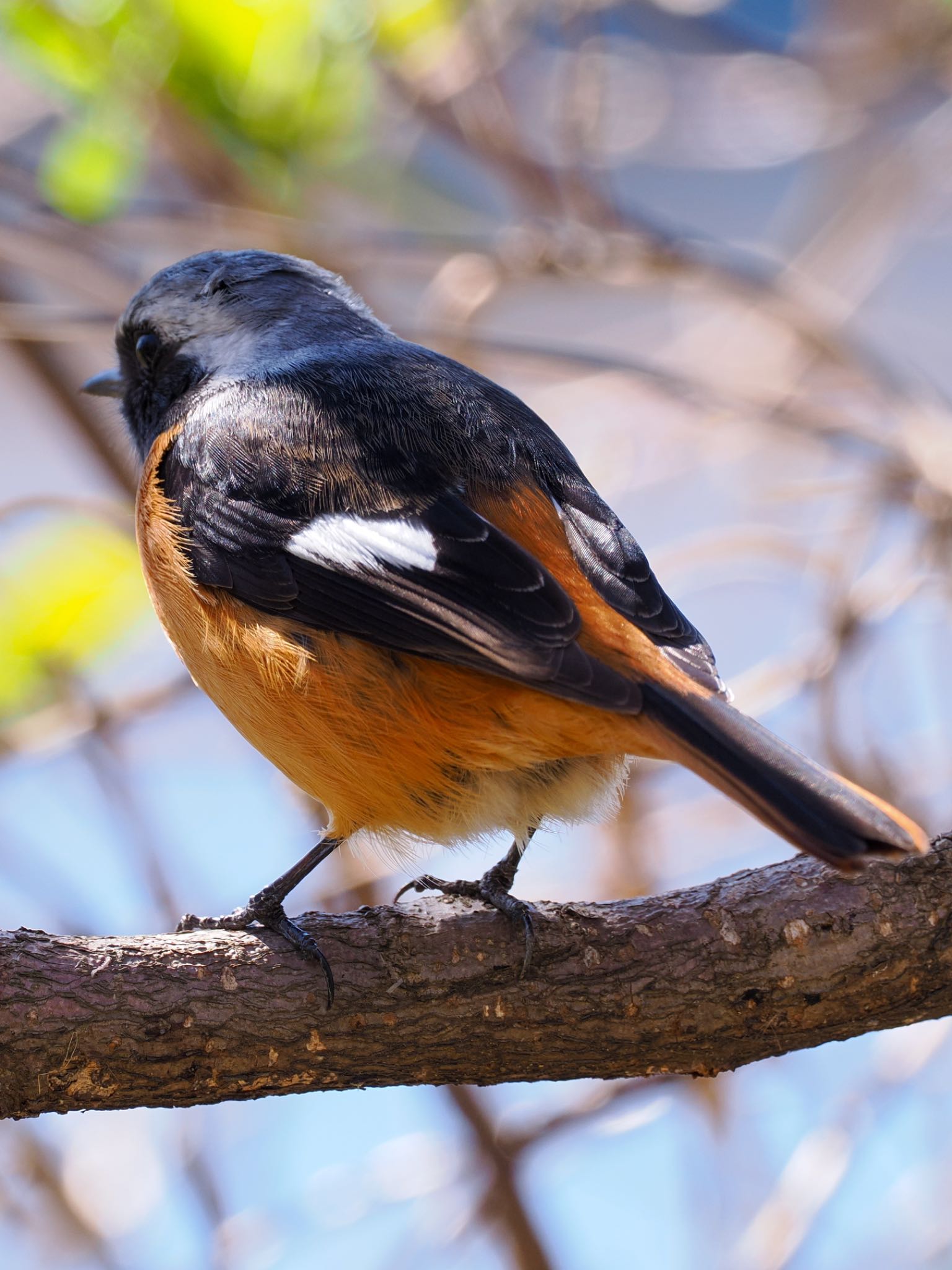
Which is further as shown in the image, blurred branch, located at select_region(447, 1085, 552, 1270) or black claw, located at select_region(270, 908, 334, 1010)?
blurred branch, located at select_region(447, 1085, 552, 1270)

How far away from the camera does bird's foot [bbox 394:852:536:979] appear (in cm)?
222

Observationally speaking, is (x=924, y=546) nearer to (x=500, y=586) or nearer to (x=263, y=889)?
(x=500, y=586)

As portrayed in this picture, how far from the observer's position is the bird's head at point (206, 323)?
2928 millimetres

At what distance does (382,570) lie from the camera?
7.09ft

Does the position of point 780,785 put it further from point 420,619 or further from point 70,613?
point 70,613

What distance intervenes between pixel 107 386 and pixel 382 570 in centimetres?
123

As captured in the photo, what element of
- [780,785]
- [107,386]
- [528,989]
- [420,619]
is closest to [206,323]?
[107,386]

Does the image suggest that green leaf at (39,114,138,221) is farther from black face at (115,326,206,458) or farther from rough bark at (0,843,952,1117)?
rough bark at (0,843,952,1117)

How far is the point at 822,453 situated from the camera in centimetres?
375

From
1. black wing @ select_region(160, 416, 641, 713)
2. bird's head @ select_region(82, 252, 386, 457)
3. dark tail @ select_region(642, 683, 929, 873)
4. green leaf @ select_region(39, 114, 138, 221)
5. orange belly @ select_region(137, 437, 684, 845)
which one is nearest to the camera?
dark tail @ select_region(642, 683, 929, 873)

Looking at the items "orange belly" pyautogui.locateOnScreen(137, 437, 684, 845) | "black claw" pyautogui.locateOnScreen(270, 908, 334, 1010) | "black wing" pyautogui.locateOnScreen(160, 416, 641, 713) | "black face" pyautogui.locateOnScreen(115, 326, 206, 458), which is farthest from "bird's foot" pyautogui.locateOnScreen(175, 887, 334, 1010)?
"black face" pyautogui.locateOnScreen(115, 326, 206, 458)

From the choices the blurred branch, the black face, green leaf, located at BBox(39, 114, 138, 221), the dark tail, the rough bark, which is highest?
green leaf, located at BBox(39, 114, 138, 221)

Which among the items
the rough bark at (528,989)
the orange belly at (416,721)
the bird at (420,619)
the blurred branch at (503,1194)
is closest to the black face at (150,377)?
the bird at (420,619)

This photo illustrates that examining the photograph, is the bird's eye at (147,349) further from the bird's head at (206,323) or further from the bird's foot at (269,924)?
the bird's foot at (269,924)
